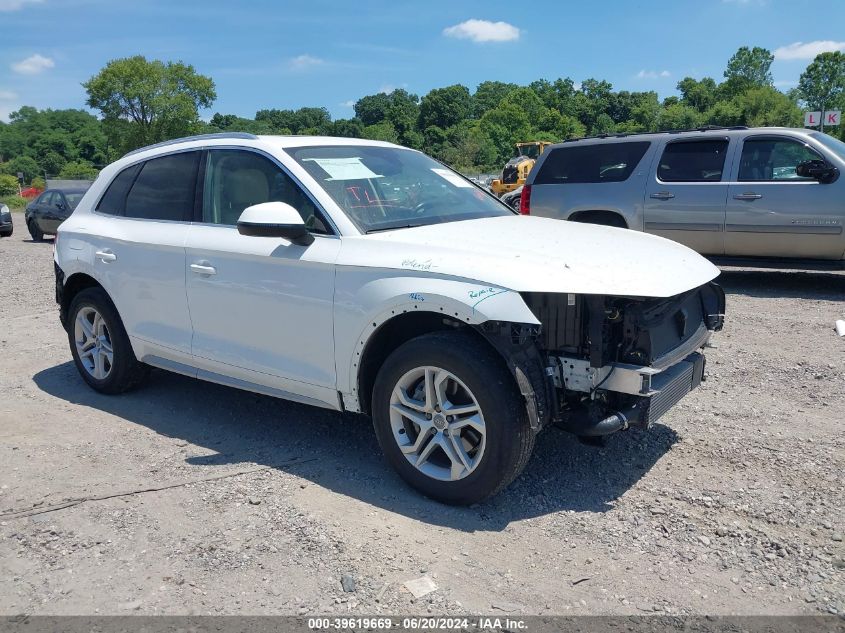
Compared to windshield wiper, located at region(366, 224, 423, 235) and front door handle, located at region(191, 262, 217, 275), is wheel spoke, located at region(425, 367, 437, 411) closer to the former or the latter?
windshield wiper, located at region(366, 224, 423, 235)

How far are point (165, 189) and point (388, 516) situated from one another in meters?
2.90

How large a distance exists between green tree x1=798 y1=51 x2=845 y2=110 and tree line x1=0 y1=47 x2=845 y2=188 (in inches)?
6.3

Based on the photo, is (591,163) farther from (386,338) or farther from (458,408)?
(458,408)

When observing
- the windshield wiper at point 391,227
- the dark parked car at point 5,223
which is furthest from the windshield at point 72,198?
the windshield wiper at point 391,227

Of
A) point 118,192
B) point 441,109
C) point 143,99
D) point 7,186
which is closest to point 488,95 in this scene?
point 441,109

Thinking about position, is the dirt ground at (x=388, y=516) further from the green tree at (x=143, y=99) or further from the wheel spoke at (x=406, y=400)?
the green tree at (x=143, y=99)

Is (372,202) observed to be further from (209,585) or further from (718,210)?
(718,210)

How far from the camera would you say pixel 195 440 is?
459 cm

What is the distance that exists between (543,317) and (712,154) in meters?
6.85

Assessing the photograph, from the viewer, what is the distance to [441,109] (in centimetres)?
12669

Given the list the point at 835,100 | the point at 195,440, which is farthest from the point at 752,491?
the point at 835,100

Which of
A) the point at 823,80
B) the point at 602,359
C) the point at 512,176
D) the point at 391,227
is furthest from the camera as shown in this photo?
the point at 823,80

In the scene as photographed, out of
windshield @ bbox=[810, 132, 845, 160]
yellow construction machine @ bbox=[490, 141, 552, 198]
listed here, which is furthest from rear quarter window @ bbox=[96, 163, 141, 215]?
yellow construction machine @ bbox=[490, 141, 552, 198]

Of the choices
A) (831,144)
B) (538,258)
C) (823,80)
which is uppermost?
(823,80)
